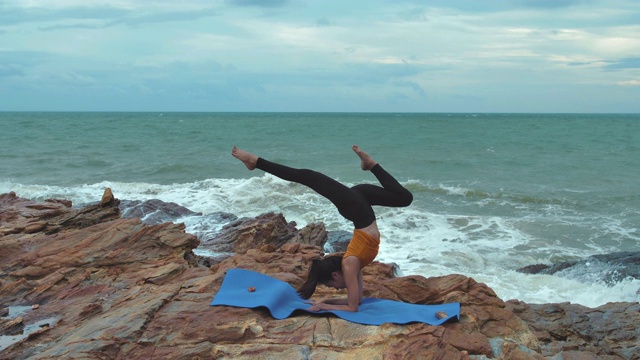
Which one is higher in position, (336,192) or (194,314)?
(336,192)

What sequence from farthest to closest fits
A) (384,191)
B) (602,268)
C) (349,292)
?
(602,268) → (384,191) → (349,292)

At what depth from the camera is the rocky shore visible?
5816mm

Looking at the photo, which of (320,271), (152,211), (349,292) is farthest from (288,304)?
(152,211)

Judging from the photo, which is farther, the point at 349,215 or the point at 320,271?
the point at 320,271

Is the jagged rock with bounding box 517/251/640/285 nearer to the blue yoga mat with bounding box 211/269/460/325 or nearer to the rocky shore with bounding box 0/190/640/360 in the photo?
the rocky shore with bounding box 0/190/640/360

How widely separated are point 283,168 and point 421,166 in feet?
99.1

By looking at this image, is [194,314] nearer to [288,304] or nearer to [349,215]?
[288,304]

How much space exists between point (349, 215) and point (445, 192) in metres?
20.6

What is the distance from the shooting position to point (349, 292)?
6.67m

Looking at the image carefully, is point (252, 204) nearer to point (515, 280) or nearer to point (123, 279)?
point (515, 280)

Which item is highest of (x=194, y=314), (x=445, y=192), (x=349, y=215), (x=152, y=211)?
(x=349, y=215)

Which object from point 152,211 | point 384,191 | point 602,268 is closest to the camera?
point 384,191

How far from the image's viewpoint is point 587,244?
17438 mm

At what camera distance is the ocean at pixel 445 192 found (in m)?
15.0
